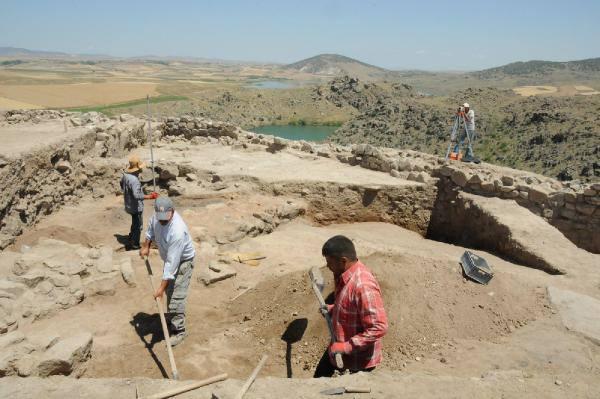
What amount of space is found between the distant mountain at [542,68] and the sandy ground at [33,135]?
438 feet

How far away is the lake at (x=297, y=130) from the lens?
4384 cm

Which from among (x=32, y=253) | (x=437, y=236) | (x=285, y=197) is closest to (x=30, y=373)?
(x=32, y=253)

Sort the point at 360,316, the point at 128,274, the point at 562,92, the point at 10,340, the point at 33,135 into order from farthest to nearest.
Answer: the point at 562,92
the point at 33,135
the point at 128,274
the point at 10,340
the point at 360,316

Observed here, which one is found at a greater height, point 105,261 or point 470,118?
point 470,118

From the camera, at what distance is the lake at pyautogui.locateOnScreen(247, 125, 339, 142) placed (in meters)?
43.8

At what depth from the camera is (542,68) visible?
133125 millimetres

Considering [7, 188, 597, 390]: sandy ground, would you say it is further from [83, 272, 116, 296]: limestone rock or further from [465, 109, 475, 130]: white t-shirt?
[465, 109, 475, 130]: white t-shirt

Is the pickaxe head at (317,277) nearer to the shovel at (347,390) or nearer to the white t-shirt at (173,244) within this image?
the white t-shirt at (173,244)

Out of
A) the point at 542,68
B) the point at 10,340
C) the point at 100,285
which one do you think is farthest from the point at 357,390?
the point at 542,68

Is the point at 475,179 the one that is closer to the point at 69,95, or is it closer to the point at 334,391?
the point at 334,391

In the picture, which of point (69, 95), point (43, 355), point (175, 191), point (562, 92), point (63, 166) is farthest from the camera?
point (69, 95)

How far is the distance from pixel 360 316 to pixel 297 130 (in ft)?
147

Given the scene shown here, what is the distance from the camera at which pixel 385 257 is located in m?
6.64

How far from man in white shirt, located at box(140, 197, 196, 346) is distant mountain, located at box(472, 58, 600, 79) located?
137292 mm
